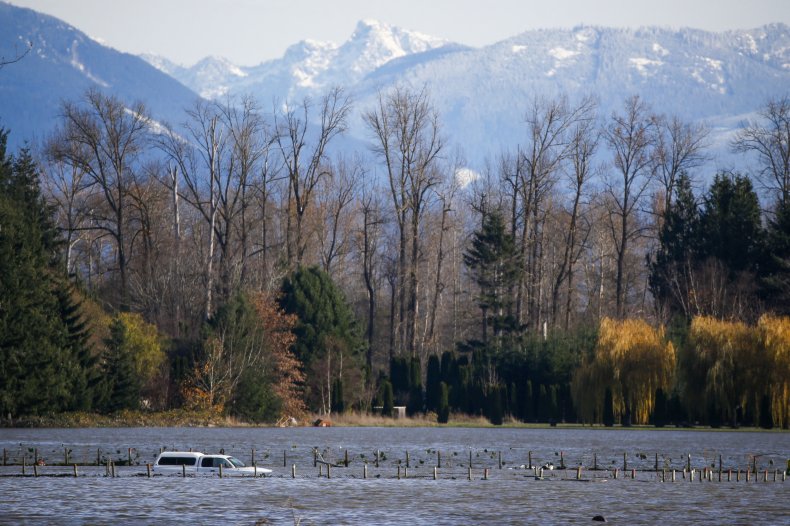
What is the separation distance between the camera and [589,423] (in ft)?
335

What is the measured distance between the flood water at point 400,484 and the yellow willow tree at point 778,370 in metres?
Answer: 2.24

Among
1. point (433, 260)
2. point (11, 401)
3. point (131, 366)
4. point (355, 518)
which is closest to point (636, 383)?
point (131, 366)

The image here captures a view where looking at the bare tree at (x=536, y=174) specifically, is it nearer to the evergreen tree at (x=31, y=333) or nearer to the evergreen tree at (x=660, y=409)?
the evergreen tree at (x=660, y=409)

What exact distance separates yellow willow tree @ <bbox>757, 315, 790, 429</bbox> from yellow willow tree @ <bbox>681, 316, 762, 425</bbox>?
28.1 inches

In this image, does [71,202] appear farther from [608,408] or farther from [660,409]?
[660,409]

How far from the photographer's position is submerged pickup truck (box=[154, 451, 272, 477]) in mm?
60594

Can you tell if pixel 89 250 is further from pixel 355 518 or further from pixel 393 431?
pixel 355 518

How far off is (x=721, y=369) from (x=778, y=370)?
13.1 feet

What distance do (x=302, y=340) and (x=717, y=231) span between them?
36.4m

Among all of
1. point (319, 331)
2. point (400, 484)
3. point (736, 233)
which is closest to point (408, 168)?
point (319, 331)

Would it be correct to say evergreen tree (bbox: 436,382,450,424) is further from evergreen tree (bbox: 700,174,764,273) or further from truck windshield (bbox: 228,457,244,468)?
truck windshield (bbox: 228,457,244,468)

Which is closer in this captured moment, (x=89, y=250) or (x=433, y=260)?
(x=89, y=250)

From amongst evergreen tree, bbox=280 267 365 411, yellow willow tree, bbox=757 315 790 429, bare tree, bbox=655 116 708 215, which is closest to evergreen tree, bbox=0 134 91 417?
evergreen tree, bbox=280 267 365 411

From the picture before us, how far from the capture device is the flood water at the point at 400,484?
47125 millimetres
